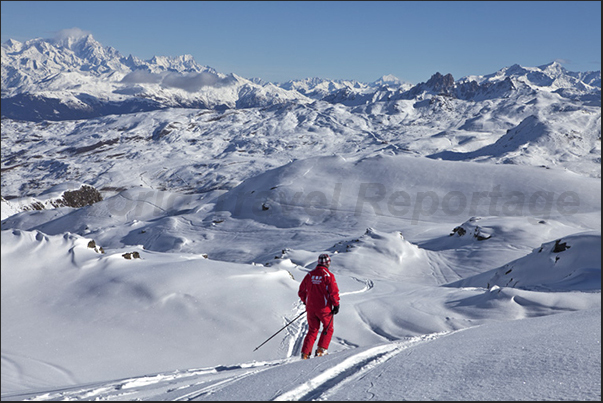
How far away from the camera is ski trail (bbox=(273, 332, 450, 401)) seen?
163 inches

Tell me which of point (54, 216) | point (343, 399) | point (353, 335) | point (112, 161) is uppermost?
point (112, 161)

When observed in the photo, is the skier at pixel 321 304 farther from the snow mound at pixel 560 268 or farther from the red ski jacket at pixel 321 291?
the snow mound at pixel 560 268

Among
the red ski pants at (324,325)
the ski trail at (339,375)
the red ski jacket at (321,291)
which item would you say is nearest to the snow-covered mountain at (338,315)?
the ski trail at (339,375)

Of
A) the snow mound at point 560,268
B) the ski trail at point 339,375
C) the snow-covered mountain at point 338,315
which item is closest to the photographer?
the ski trail at point 339,375

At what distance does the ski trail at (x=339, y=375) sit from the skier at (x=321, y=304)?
131cm

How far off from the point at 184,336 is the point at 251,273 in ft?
9.89

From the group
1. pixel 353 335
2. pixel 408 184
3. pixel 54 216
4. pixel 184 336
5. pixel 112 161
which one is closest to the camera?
pixel 184 336

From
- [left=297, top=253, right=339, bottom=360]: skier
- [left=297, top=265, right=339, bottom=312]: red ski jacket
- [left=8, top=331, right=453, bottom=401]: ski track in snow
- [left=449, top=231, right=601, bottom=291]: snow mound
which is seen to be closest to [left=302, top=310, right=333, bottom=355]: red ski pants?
[left=297, top=253, right=339, bottom=360]: skier

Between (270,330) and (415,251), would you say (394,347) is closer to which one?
(270,330)

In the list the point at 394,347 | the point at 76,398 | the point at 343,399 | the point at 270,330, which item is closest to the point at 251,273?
the point at 270,330

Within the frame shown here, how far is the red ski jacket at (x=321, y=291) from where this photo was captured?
7.61 meters

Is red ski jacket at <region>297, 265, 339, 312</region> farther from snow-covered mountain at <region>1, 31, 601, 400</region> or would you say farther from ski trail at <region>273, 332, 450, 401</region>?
ski trail at <region>273, 332, 450, 401</region>

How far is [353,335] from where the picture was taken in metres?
9.24

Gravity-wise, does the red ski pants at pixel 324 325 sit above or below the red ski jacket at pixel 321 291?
below
